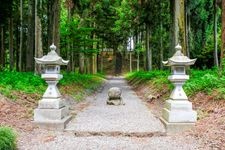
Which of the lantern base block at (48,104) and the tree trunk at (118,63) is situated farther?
the tree trunk at (118,63)

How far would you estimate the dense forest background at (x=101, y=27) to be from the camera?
23.8 metres

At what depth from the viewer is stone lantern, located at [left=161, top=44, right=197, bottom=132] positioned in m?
11.8

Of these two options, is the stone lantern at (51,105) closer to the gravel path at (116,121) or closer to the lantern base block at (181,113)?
the gravel path at (116,121)

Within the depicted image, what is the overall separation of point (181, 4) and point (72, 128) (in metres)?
11.0

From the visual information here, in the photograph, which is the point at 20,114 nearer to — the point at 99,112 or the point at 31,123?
the point at 31,123

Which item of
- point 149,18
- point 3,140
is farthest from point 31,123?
point 149,18

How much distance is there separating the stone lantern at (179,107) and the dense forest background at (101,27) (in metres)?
5.38

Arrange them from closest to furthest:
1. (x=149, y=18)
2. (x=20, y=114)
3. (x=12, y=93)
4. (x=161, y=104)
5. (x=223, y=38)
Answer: (x=20, y=114), (x=12, y=93), (x=223, y=38), (x=161, y=104), (x=149, y=18)

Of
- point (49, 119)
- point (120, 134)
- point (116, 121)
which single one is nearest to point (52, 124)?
point (49, 119)

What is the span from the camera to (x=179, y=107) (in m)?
12.0

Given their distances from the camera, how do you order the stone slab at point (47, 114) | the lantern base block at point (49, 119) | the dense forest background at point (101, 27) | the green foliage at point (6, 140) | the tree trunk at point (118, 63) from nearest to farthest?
the green foliage at point (6, 140)
the lantern base block at point (49, 119)
the stone slab at point (47, 114)
the dense forest background at point (101, 27)
the tree trunk at point (118, 63)

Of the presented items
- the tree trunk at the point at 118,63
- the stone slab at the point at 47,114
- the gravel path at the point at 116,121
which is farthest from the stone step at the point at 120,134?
the tree trunk at the point at 118,63

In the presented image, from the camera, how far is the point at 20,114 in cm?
1292

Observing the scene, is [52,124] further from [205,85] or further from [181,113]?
[205,85]
